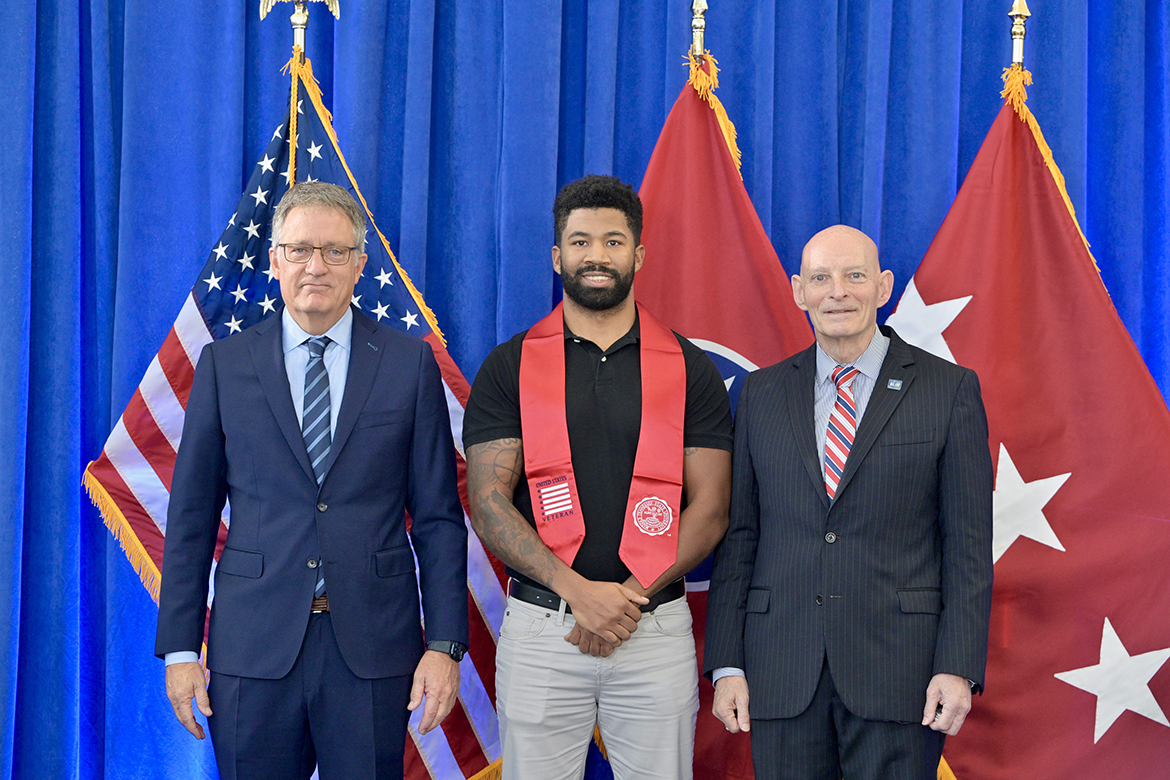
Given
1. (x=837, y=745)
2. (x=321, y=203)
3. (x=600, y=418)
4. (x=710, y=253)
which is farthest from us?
(x=710, y=253)

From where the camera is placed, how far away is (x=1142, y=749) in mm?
2326

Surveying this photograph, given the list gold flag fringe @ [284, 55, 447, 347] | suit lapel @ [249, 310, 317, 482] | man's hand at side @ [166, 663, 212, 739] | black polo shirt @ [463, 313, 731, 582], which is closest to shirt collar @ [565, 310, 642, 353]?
black polo shirt @ [463, 313, 731, 582]

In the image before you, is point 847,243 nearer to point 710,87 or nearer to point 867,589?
point 867,589

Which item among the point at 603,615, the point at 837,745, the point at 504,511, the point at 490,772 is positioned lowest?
the point at 490,772

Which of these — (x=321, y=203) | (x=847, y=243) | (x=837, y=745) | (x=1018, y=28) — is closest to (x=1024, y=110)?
(x=1018, y=28)

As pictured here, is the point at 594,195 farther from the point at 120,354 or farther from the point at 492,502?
the point at 120,354

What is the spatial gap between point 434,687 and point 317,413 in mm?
613

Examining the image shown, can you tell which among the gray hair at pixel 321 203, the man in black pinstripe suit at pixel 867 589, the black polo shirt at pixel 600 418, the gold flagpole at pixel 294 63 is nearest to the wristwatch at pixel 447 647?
the black polo shirt at pixel 600 418

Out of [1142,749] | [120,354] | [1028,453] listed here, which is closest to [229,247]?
[120,354]

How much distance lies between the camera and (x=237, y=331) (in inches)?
95.0

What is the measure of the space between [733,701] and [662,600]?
0.27 m

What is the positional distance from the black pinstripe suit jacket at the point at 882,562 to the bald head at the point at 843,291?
109mm

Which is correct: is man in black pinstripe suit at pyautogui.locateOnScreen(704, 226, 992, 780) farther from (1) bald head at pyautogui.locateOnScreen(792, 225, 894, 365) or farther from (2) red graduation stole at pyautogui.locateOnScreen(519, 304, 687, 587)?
(2) red graduation stole at pyautogui.locateOnScreen(519, 304, 687, 587)

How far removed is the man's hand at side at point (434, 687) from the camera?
1.75m
